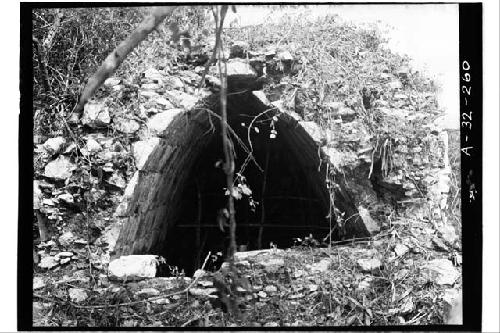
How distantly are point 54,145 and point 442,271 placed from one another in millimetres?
2608

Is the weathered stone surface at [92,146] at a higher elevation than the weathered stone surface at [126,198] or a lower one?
higher

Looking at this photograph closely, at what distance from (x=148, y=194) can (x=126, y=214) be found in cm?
26

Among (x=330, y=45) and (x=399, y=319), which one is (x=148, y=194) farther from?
(x=399, y=319)

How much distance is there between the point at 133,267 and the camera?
3.58 m

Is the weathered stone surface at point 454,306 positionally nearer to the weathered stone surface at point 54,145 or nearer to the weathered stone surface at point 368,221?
the weathered stone surface at point 368,221

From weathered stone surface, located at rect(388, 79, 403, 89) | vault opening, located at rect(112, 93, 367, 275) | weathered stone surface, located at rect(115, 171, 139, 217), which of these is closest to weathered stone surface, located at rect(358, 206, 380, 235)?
vault opening, located at rect(112, 93, 367, 275)

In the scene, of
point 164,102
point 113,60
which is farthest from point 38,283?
point 113,60

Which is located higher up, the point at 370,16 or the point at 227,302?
the point at 370,16

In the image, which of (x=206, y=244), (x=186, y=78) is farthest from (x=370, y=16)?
(x=206, y=244)

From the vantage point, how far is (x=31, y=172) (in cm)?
349

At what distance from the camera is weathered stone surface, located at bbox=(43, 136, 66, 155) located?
140 inches

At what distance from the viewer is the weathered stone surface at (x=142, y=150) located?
11.9ft

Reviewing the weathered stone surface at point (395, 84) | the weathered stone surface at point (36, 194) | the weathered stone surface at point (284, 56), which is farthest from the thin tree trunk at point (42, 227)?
the weathered stone surface at point (395, 84)

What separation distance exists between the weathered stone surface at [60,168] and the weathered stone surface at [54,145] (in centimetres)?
5
